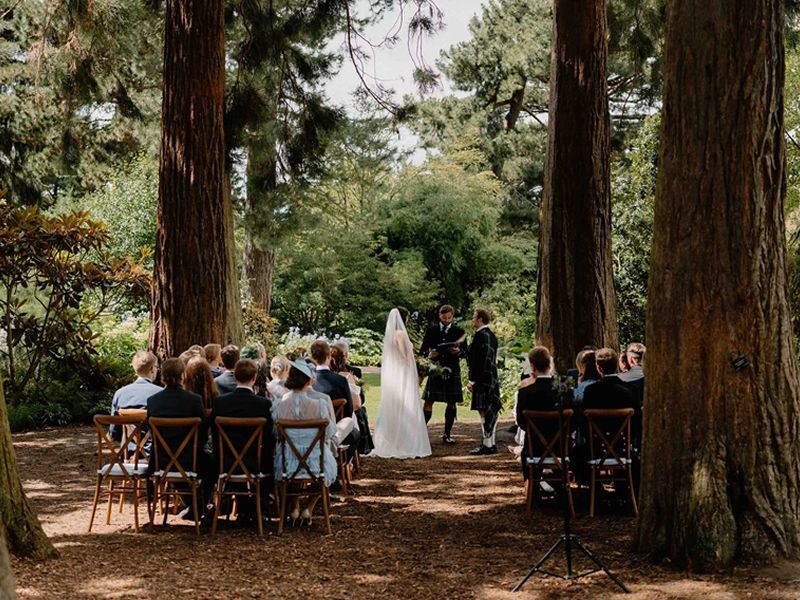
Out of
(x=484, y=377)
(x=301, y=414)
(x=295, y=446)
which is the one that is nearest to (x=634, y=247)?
(x=484, y=377)

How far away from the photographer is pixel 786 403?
6414mm

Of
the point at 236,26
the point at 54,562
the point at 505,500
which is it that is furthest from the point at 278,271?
the point at 54,562

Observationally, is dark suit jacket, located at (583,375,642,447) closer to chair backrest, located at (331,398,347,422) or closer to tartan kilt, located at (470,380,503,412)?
chair backrest, located at (331,398,347,422)

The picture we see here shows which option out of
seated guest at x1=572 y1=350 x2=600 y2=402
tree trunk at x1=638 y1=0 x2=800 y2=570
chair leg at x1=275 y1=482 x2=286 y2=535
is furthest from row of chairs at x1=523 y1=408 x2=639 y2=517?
chair leg at x1=275 y1=482 x2=286 y2=535

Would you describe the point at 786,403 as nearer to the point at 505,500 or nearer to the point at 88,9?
the point at 505,500

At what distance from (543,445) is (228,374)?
2785 millimetres

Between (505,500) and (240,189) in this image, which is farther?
(240,189)

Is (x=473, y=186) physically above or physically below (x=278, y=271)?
above

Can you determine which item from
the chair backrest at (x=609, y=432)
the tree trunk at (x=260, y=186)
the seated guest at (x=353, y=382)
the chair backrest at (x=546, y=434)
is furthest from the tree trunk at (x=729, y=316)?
the tree trunk at (x=260, y=186)

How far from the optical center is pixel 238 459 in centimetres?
776

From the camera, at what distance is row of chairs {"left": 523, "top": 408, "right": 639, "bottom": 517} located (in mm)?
8133

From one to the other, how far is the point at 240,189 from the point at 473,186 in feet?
36.6

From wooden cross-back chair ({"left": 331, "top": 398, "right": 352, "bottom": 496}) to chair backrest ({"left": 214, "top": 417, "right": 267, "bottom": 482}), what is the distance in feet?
4.77

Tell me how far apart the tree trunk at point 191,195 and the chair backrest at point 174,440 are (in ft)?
10.7
